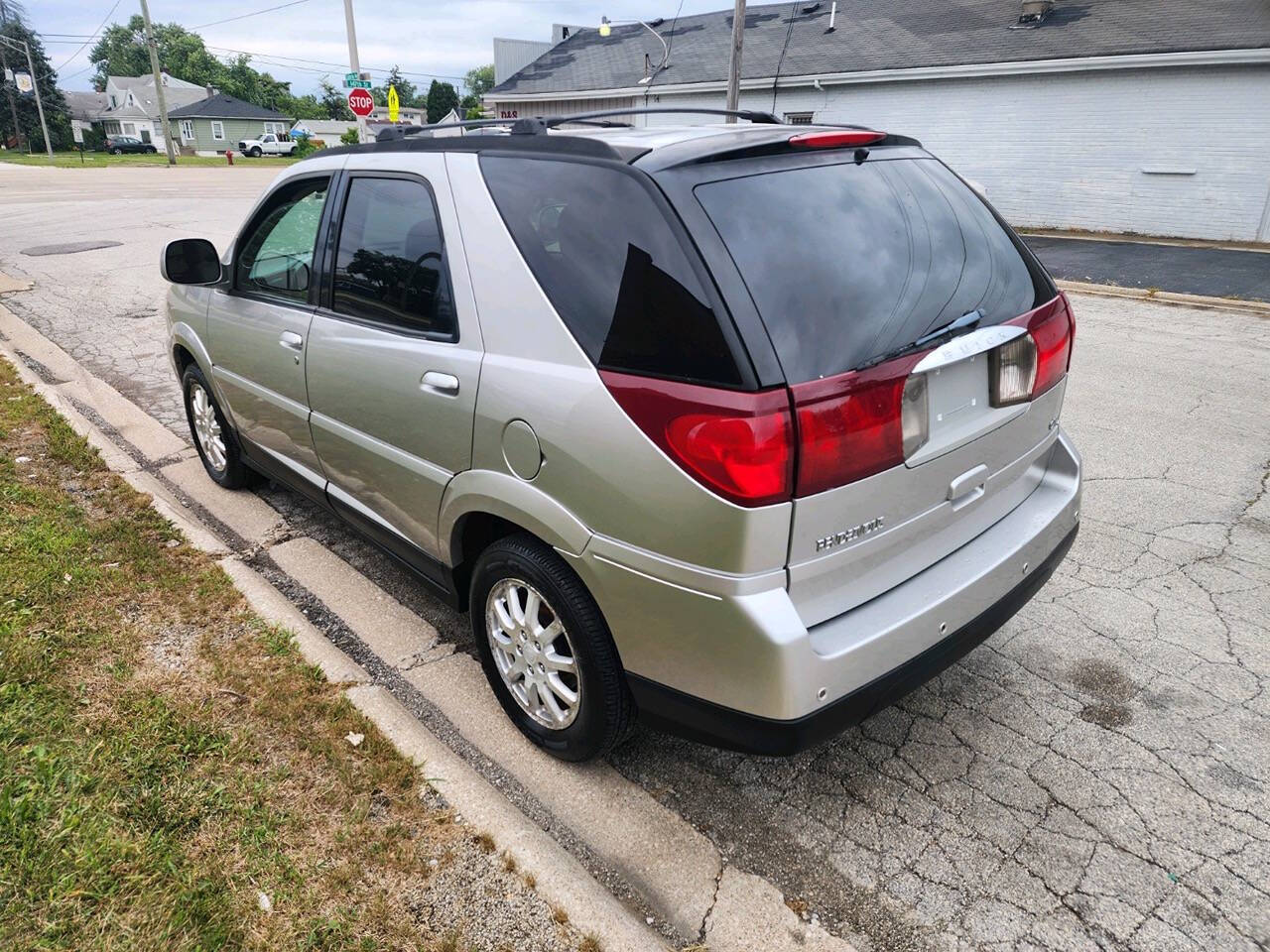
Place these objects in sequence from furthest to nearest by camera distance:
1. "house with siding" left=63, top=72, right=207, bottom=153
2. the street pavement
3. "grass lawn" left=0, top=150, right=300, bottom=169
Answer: "house with siding" left=63, top=72, right=207, bottom=153, "grass lawn" left=0, top=150, right=300, bottom=169, the street pavement

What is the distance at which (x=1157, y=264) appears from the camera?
13.6 metres

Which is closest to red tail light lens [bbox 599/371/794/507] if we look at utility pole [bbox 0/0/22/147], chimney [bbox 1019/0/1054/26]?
chimney [bbox 1019/0/1054/26]

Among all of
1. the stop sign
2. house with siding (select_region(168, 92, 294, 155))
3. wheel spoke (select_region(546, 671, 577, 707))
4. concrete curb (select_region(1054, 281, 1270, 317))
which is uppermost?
house with siding (select_region(168, 92, 294, 155))

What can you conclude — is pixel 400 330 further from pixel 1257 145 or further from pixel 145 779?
pixel 1257 145

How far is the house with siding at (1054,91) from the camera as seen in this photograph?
16.1 meters

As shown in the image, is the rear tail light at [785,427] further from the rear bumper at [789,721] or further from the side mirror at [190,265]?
the side mirror at [190,265]

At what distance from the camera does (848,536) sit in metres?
2.06

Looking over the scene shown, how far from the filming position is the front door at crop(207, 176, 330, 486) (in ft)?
11.3

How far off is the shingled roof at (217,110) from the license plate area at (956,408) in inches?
3445

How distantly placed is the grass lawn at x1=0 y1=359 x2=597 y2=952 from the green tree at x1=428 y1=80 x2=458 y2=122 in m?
68.4

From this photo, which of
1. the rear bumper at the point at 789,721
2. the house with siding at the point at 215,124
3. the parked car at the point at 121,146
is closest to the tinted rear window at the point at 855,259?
the rear bumper at the point at 789,721

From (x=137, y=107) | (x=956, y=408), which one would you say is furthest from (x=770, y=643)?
(x=137, y=107)

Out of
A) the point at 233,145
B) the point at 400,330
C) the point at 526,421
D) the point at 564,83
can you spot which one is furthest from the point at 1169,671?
the point at 233,145

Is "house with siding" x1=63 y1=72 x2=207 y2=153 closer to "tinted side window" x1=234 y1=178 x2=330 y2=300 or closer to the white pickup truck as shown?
the white pickup truck
